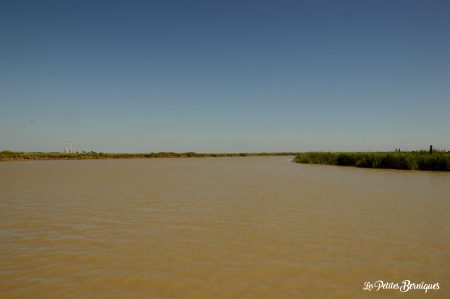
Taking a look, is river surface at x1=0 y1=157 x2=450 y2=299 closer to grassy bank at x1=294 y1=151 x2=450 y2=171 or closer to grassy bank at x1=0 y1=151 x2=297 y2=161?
grassy bank at x1=294 y1=151 x2=450 y2=171

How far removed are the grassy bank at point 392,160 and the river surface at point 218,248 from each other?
17.9 meters

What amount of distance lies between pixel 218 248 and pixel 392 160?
89.7ft

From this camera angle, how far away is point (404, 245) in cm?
578

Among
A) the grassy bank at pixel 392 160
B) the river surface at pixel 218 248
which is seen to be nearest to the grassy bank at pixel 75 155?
the grassy bank at pixel 392 160

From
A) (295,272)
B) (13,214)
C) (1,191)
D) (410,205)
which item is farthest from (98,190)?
(410,205)

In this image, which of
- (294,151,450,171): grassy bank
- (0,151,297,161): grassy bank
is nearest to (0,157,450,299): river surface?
(294,151,450,171): grassy bank

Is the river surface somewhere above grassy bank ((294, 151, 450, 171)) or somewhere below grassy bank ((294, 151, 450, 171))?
below

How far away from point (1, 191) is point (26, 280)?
1047 cm

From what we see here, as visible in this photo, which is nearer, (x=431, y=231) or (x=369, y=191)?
(x=431, y=231)

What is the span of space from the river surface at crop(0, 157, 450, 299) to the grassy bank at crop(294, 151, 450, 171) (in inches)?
706

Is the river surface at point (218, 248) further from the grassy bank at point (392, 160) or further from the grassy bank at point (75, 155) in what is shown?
the grassy bank at point (75, 155)

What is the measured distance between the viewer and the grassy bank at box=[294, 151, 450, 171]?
25.5 meters

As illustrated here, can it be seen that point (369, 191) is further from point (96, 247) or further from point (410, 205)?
point (96, 247)

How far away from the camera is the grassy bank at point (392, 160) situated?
83.5 ft
